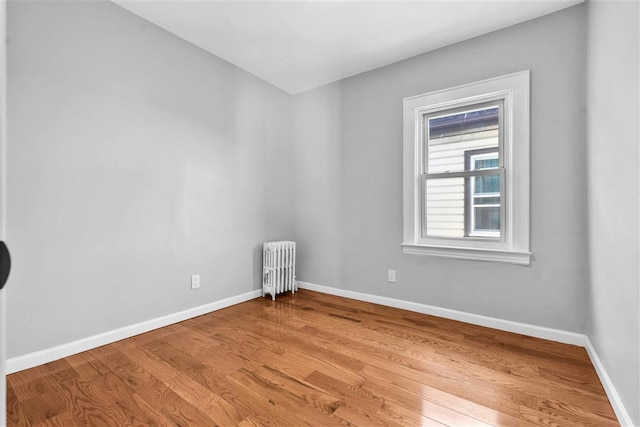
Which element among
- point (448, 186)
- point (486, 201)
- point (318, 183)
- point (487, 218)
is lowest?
point (487, 218)

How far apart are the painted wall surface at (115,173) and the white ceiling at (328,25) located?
247 millimetres

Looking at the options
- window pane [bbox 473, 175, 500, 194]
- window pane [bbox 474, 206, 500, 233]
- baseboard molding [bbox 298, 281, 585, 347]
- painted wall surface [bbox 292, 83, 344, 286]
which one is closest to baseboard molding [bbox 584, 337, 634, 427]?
baseboard molding [bbox 298, 281, 585, 347]

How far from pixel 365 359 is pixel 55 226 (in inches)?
87.0

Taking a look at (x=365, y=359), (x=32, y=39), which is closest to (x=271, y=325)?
(x=365, y=359)

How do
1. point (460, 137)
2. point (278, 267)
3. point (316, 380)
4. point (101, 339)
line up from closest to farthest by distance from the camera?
point (316, 380) → point (101, 339) → point (460, 137) → point (278, 267)

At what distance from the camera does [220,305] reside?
2980 millimetres

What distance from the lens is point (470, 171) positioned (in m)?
2.68

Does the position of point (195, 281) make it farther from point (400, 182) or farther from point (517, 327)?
point (517, 327)

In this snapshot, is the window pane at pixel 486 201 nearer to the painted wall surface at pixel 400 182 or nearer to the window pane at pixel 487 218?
the window pane at pixel 487 218

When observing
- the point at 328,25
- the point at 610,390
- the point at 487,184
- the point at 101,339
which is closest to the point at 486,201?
the point at 487,184

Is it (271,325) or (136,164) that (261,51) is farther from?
(271,325)

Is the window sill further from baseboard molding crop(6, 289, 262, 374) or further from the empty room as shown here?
baseboard molding crop(6, 289, 262, 374)

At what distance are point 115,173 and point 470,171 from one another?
115 inches

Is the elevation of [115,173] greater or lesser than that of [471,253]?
greater
